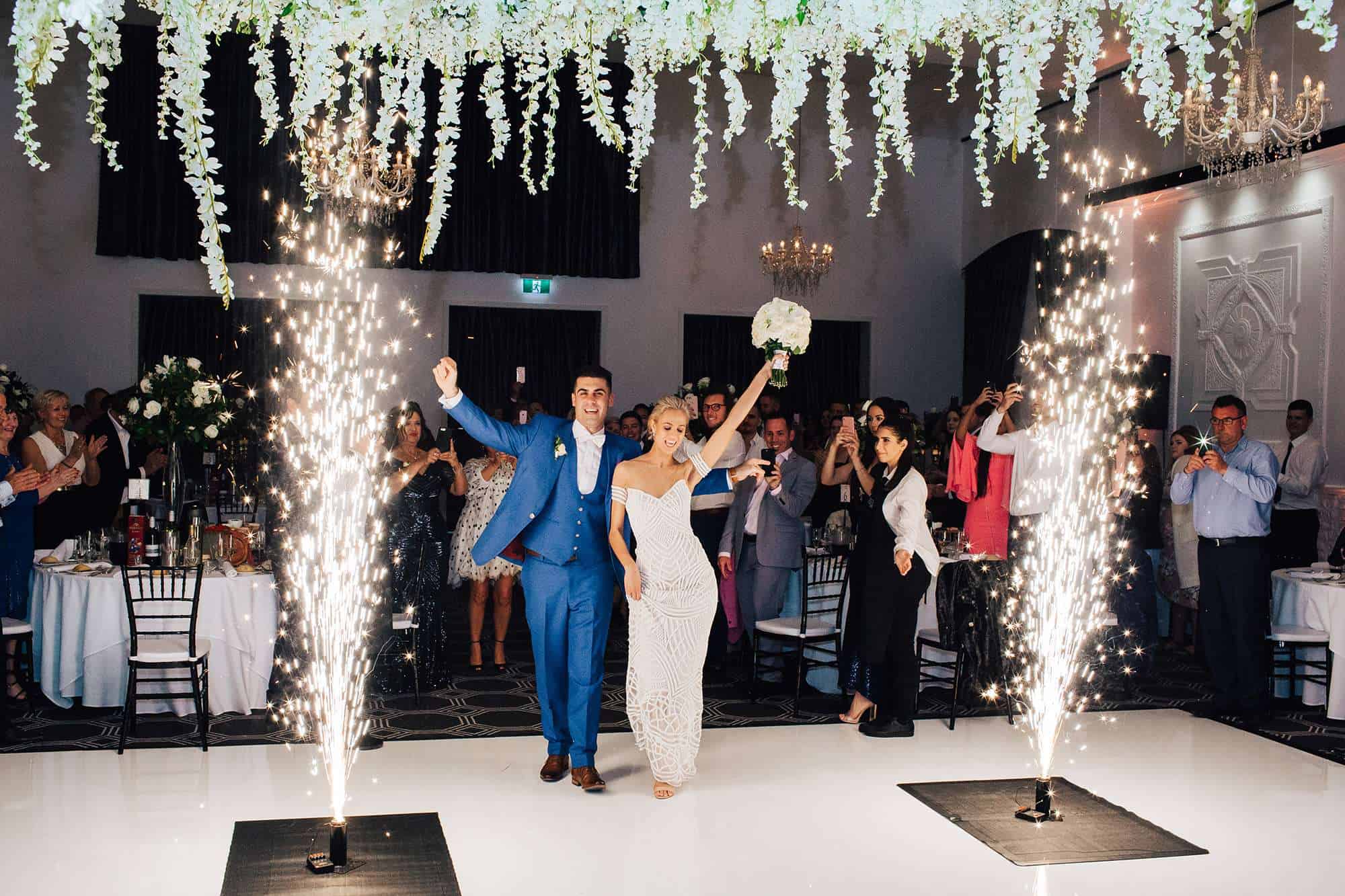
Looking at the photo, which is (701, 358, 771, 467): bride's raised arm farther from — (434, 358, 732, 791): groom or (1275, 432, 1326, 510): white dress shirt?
(1275, 432, 1326, 510): white dress shirt

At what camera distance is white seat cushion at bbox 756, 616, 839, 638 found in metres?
6.81

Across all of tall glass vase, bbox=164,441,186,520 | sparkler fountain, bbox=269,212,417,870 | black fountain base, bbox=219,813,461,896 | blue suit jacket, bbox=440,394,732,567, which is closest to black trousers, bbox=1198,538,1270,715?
blue suit jacket, bbox=440,394,732,567

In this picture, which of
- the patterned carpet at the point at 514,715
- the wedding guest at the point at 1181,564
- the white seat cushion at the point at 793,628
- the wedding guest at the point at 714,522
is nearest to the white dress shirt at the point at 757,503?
the wedding guest at the point at 714,522

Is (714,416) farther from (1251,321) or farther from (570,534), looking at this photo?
(1251,321)

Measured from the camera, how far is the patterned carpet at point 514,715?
610cm

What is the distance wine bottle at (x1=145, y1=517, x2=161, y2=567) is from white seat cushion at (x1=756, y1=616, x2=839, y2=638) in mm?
3155

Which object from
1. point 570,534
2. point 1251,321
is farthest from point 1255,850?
point 1251,321

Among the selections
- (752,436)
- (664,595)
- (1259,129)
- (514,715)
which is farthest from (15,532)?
(1259,129)

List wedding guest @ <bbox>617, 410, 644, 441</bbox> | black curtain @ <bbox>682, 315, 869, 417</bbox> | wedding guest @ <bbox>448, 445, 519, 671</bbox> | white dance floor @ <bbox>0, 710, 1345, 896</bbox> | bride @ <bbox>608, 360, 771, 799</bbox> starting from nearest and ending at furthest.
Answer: white dance floor @ <bbox>0, 710, 1345, 896</bbox> < bride @ <bbox>608, 360, 771, 799</bbox> < wedding guest @ <bbox>448, 445, 519, 671</bbox> < wedding guest @ <bbox>617, 410, 644, 441</bbox> < black curtain @ <bbox>682, 315, 869, 417</bbox>

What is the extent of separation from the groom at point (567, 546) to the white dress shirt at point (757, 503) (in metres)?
2.06

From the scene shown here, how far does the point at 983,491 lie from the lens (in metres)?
7.69

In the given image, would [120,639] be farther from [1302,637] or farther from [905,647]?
[1302,637]

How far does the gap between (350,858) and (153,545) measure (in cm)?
268

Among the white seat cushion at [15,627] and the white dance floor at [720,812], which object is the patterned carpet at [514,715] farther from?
the white seat cushion at [15,627]
